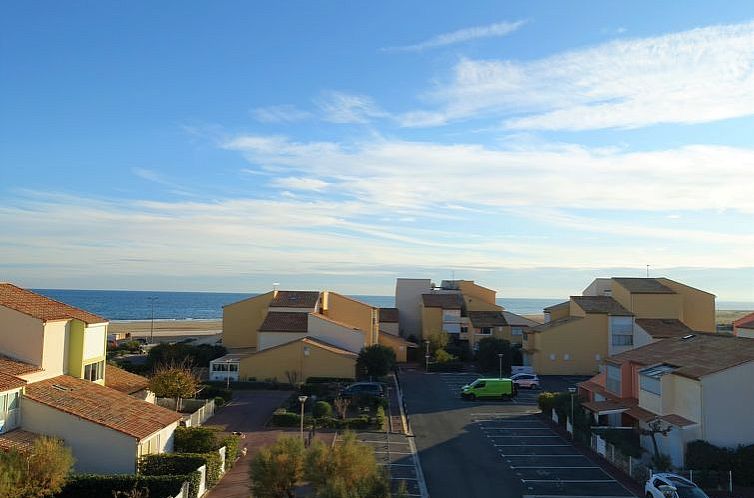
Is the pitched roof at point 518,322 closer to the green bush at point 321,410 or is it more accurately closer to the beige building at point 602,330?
the beige building at point 602,330

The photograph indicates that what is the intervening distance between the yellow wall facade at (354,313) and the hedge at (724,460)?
3654cm

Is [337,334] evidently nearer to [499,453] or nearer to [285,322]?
[285,322]

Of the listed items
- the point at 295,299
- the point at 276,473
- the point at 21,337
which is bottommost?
the point at 276,473

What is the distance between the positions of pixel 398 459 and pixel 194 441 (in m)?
8.45

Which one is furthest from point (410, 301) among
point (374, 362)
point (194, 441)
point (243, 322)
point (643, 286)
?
point (194, 441)

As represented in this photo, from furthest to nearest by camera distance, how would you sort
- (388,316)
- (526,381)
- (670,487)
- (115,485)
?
(388,316), (526,381), (670,487), (115,485)

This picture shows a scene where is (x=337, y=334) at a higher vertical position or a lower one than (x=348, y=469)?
higher

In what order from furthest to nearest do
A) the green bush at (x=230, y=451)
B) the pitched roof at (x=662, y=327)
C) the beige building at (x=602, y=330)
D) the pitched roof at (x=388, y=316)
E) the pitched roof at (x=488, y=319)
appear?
1. the pitched roof at (x=388, y=316)
2. the pitched roof at (x=488, y=319)
3. the beige building at (x=602, y=330)
4. the pitched roof at (x=662, y=327)
5. the green bush at (x=230, y=451)

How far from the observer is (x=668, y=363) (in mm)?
29250

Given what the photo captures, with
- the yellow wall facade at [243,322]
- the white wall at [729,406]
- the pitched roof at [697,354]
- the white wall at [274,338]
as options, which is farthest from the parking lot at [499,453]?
the yellow wall facade at [243,322]

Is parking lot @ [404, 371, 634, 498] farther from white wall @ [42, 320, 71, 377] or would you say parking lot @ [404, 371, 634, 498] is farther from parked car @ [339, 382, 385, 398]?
white wall @ [42, 320, 71, 377]

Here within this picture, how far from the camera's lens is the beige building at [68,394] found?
71.4 ft

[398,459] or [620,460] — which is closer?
[620,460]

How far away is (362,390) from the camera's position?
134ft
